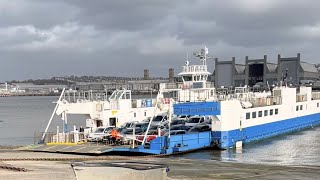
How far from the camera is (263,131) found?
1745 inches

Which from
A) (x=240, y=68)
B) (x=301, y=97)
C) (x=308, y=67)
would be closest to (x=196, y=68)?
(x=301, y=97)

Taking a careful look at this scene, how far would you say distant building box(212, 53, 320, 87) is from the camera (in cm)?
15921

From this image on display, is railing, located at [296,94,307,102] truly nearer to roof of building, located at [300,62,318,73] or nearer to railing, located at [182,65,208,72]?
railing, located at [182,65,208,72]

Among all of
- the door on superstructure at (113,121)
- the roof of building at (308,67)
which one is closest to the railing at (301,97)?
the door on superstructure at (113,121)

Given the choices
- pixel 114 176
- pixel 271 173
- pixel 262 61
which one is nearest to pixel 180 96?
pixel 271 173

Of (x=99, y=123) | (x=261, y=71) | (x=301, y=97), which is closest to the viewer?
(x=99, y=123)

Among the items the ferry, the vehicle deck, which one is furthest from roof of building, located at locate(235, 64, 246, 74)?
the vehicle deck

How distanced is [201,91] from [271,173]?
2089 centimetres

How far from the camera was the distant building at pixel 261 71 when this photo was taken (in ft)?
522

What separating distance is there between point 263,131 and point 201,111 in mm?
11450

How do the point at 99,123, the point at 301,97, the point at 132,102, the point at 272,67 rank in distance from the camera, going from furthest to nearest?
the point at 272,67 → the point at 301,97 → the point at 132,102 → the point at 99,123

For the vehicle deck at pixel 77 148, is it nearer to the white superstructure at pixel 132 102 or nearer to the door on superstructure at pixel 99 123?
the white superstructure at pixel 132 102

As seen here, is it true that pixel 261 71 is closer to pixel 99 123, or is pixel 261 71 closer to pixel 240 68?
pixel 240 68

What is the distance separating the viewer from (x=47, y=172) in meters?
19.7
